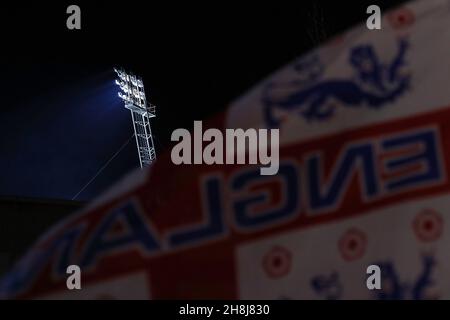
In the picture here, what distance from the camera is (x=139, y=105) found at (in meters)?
26.6

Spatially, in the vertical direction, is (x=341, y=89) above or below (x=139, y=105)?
below

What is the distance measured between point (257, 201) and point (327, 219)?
11.3 inches

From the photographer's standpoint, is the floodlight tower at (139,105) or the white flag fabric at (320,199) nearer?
the white flag fabric at (320,199)

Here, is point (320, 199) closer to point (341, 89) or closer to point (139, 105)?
point (341, 89)

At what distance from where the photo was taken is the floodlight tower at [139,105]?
83.9 feet

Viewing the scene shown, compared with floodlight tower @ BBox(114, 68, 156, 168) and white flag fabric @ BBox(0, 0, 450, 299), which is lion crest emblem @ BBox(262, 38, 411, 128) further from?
floodlight tower @ BBox(114, 68, 156, 168)

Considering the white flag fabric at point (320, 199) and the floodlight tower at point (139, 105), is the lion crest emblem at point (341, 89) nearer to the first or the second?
the white flag fabric at point (320, 199)

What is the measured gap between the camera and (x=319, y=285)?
2.15m

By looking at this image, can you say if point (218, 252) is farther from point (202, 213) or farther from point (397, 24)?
point (397, 24)

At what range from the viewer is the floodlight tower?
83.9ft

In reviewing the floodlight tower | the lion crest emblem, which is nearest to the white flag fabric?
the lion crest emblem

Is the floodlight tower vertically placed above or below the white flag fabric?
above

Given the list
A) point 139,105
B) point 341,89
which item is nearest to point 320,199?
point 341,89

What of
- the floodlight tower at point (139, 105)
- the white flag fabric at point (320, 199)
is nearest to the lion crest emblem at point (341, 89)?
the white flag fabric at point (320, 199)
